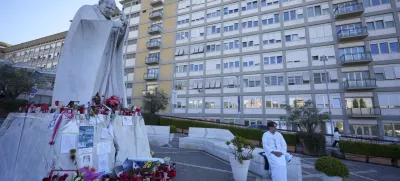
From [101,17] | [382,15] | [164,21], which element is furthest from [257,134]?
[164,21]

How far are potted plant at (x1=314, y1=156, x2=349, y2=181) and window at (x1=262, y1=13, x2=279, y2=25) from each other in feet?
88.3

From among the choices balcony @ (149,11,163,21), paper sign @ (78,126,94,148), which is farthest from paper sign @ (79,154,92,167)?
balcony @ (149,11,163,21)

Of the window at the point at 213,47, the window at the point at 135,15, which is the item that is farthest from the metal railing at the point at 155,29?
the window at the point at 213,47

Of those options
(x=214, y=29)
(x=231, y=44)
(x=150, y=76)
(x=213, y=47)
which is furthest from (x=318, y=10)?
(x=150, y=76)

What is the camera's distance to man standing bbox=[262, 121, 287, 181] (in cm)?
468

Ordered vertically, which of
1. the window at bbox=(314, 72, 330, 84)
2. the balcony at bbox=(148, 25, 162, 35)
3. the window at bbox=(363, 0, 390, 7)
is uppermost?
the balcony at bbox=(148, 25, 162, 35)

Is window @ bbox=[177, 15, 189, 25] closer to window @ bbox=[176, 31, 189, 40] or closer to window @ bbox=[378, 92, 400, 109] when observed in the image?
window @ bbox=[176, 31, 189, 40]

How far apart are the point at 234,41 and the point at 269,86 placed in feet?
29.9

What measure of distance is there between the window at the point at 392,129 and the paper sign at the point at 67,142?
2832 cm

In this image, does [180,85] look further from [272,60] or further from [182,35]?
[272,60]

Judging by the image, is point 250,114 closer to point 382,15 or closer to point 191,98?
point 191,98

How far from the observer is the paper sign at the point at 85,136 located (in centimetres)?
399

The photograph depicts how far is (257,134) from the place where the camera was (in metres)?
15.6

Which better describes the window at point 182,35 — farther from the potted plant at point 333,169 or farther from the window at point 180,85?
the potted plant at point 333,169
